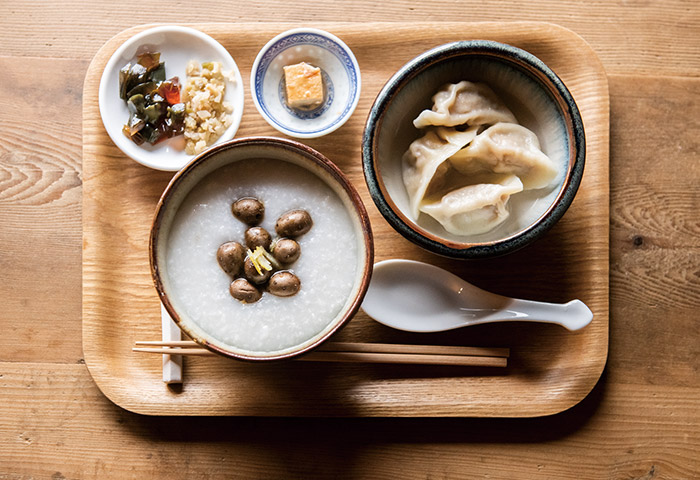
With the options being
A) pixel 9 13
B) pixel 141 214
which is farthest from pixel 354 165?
pixel 9 13

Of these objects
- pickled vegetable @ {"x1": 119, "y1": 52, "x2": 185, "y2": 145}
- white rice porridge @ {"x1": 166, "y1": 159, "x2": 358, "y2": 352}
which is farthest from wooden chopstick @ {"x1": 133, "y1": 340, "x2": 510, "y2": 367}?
pickled vegetable @ {"x1": 119, "y1": 52, "x2": 185, "y2": 145}

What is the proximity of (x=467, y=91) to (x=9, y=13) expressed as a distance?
4.92 ft

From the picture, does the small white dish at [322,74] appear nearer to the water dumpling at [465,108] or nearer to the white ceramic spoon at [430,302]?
the water dumpling at [465,108]

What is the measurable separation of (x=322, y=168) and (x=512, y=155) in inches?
20.2

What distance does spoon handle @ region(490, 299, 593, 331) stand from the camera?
1771 millimetres

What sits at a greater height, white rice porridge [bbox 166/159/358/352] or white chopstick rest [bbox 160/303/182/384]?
white rice porridge [bbox 166/159/358/352]

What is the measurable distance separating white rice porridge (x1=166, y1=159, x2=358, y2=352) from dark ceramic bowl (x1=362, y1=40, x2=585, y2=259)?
164 millimetres

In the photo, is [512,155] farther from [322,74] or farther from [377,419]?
[377,419]

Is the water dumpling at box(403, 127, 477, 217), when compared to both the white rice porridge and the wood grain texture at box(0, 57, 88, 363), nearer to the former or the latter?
the white rice porridge

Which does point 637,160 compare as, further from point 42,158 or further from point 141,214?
point 42,158

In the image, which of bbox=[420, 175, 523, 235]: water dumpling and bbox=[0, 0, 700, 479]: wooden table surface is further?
bbox=[0, 0, 700, 479]: wooden table surface

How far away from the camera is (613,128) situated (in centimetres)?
196

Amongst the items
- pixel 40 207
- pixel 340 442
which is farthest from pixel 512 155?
pixel 40 207

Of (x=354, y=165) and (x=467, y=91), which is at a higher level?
(x=467, y=91)
